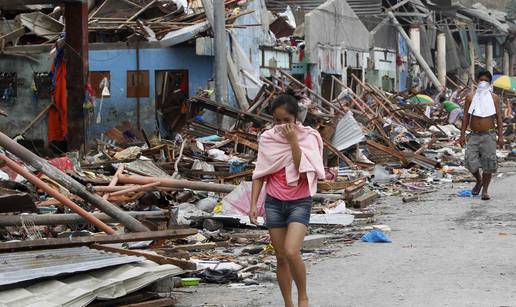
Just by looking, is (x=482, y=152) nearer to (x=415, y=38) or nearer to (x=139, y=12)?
(x=139, y=12)

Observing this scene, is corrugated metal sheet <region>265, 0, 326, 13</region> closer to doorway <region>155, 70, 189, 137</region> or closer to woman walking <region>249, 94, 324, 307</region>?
doorway <region>155, 70, 189, 137</region>

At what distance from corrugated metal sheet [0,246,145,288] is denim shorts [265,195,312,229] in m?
1.14

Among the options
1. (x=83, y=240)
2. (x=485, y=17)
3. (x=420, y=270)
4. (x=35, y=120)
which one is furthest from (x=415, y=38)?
(x=83, y=240)

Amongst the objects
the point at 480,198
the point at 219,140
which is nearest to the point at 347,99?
the point at 219,140

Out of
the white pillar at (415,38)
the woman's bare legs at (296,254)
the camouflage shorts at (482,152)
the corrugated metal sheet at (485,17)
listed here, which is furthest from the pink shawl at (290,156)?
the corrugated metal sheet at (485,17)

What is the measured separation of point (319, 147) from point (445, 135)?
74.2 ft

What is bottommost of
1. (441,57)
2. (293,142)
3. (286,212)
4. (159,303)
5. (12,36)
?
(159,303)

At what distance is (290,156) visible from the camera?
7137 millimetres

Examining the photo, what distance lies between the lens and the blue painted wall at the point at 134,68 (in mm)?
23781

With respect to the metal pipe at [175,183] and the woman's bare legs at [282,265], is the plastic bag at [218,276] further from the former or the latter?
the metal pipe at [175,183]

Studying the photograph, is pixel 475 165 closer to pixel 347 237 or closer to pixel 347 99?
pixel 347 237

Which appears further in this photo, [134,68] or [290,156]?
[134,68]

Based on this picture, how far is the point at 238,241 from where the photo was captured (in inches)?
437

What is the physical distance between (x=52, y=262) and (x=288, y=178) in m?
1.87
